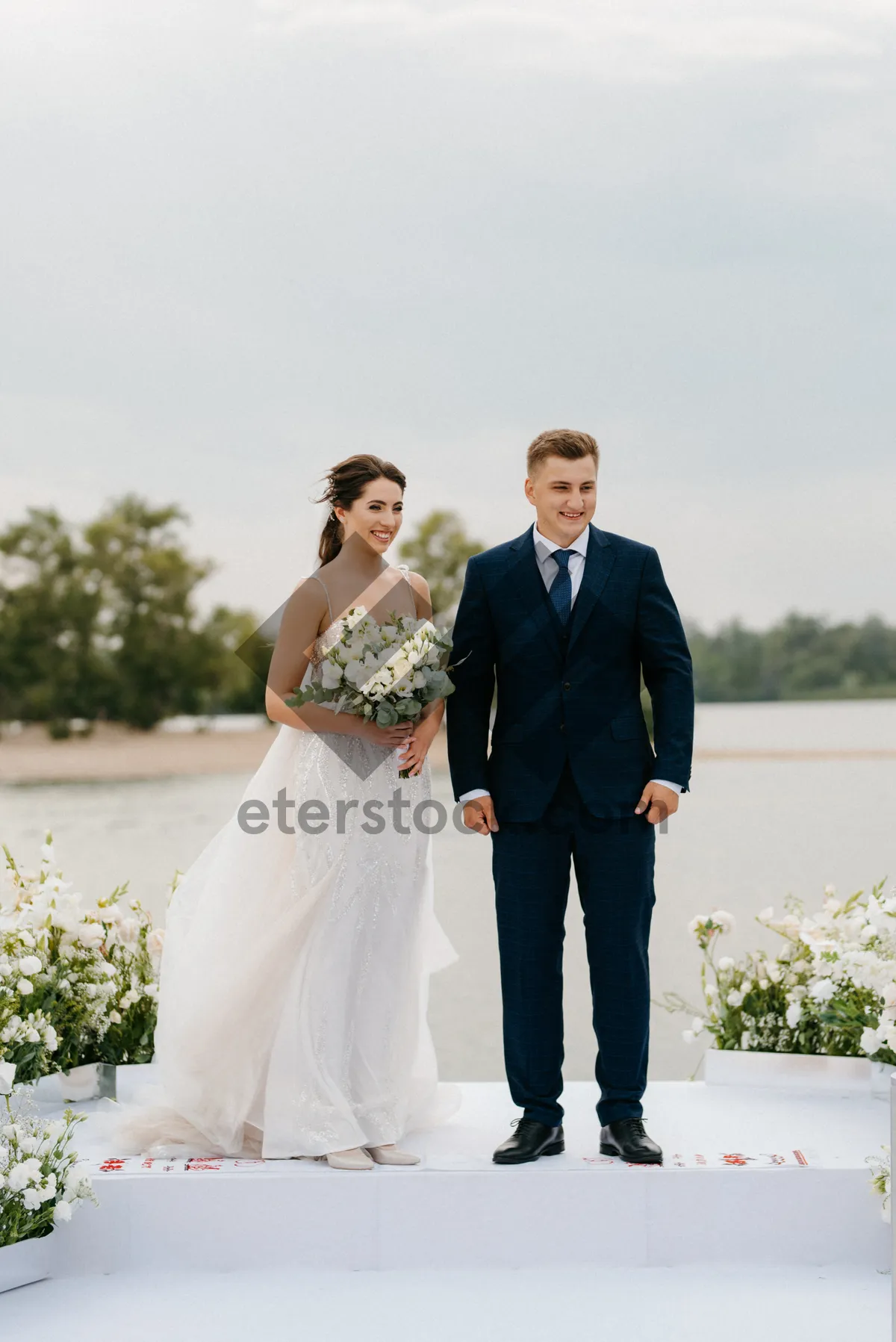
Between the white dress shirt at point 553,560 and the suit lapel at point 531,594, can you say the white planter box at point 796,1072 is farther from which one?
the suit lapel at point 531,594

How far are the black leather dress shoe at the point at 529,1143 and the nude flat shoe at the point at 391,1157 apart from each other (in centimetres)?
19

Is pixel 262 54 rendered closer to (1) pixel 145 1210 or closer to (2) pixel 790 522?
(2) pixel 790 522

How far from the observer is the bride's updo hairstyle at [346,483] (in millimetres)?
3037

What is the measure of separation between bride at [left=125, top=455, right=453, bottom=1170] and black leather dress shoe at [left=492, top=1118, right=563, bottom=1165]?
8.7 inches

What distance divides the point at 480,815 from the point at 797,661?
10747mm

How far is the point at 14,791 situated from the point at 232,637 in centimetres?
339

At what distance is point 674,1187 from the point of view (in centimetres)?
286

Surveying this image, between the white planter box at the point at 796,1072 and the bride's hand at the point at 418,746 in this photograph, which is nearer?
the bride's hand at the point at 418,746

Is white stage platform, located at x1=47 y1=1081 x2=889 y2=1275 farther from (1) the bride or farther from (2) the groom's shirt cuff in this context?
(2) the groom's shirt cuff

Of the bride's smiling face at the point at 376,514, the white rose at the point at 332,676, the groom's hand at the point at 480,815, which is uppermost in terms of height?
the bride's smiling face at the point at 376,514

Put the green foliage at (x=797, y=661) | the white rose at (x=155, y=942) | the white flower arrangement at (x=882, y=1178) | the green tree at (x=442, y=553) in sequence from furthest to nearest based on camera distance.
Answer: the green tree at (x=442, y=553)
the green foliage at (x=797, y=661)
the white rose at (x=155, y=942)
the white flower arrangement at (x=882, y=1178)

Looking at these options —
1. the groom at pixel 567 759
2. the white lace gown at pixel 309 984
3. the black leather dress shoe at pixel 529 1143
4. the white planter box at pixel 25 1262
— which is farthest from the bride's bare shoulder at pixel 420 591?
the white planter box at pixel 25 1262

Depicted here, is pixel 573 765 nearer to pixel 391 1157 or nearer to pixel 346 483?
pixel 346 483

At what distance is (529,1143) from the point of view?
9.71ft
